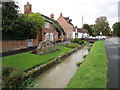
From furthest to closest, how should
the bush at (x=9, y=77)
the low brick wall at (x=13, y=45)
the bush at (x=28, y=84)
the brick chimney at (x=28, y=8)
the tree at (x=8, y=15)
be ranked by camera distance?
1. the brick chimney at (x=28, y=8)
2. the low brick wall at (x=13, y=45)
3. the tree at (x=8, y=15)
4. the bush at (x=28, y=84)
5. the bush at (x=9, y=77)

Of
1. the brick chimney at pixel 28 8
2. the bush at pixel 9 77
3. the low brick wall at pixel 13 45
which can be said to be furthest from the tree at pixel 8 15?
the bush at pixel 9 77

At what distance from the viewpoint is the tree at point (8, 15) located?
1492 cm

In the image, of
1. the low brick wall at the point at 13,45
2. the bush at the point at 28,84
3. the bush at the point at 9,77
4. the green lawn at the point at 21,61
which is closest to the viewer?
the bush at the point at 9,77

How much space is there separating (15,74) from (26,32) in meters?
12.6

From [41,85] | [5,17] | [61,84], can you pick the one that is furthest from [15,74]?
[5,17]

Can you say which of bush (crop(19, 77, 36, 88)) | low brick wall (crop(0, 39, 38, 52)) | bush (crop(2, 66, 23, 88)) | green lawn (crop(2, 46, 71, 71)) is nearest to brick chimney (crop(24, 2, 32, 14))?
low brick wall (crop(0, 39, 38, 52))

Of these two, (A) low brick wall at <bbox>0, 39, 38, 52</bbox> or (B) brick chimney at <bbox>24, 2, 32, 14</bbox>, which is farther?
(B) brick chimney at <bbox>24, 2, 32, 14</bbox>

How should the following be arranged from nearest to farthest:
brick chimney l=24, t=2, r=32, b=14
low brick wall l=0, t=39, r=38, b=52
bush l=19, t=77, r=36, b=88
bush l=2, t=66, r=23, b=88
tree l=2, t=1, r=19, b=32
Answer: bush l=2, t=66, r=23, b=88
bush l=19, t=77, r=36, b=88
tree l=2, t=1, r=19, b=32
low brick wall l=0, t=39, r=38, b=52
brick chimney l=24, t=2, r=32, b=14

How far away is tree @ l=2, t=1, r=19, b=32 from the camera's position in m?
14.9

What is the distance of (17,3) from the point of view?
16703mm

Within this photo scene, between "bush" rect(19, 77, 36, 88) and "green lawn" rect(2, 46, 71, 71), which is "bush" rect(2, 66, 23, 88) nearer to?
"bush" rect(19, 77, 36, 88)

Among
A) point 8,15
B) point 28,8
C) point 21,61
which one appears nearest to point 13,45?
point 8,15

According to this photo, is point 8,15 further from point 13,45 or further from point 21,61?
point 21,61

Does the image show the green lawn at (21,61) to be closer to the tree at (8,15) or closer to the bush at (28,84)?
the bush at (28,84)
